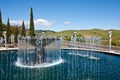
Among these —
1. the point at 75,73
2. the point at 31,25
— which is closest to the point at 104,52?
the point at 75,73

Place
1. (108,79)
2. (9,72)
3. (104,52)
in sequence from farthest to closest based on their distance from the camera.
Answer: (104,52), (9,72), (108,79)

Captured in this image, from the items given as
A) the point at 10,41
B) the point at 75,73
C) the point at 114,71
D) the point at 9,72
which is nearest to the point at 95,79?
the point at 75,73

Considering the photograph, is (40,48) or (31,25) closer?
(40,48)

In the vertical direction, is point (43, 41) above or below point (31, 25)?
below

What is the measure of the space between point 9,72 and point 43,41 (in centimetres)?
605

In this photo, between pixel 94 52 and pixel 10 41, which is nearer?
pixel 94 52

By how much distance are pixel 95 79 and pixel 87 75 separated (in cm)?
146

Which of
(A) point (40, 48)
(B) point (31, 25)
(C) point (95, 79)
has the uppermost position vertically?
(B) point (31, 25)

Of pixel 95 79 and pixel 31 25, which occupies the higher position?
pixel 31 25

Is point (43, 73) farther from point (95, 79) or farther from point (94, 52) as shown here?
point (94, 52)

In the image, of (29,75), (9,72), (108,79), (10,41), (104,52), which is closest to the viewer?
(108,79)

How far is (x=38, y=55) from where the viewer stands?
2322cm

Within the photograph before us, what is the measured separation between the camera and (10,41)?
47344mm

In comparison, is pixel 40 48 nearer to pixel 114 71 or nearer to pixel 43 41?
pixel 43 41
